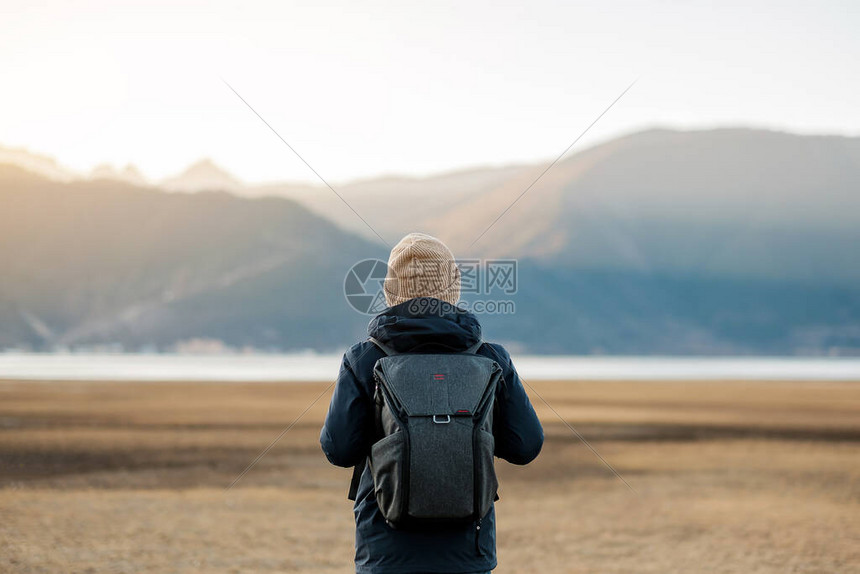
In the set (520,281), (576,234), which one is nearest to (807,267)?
(576,234)

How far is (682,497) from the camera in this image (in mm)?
12773

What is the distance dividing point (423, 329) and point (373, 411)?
1.10ft

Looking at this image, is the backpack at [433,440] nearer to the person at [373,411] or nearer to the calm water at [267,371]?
the person at [373,411]

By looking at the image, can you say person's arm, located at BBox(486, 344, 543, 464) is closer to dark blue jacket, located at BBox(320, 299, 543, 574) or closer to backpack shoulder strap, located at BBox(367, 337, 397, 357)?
dark blue jacket, located at BBox(320, 299, 543, 574)

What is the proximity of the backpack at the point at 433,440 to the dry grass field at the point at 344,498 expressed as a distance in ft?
19.1

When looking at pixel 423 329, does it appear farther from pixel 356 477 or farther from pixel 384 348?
pixel 356 477

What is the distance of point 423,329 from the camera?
3232 millimetres

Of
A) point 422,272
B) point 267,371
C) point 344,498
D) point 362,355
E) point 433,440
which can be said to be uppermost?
point 267,371

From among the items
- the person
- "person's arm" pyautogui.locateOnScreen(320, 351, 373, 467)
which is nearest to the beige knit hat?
the person

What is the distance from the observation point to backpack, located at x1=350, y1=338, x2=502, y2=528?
3.13 meters

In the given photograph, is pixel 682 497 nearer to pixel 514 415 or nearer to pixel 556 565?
pixel 556 565

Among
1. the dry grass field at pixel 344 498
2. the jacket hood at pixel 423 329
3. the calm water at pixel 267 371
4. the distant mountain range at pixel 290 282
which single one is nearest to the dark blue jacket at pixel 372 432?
the jacket hood at pixel 423 329

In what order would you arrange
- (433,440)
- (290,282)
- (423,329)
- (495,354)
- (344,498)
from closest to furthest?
1. (433,440)
2. (423,329)
3. (495,354)
4. (344,498)
5. (290,282)

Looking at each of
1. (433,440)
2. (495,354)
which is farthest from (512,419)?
(433,440)
